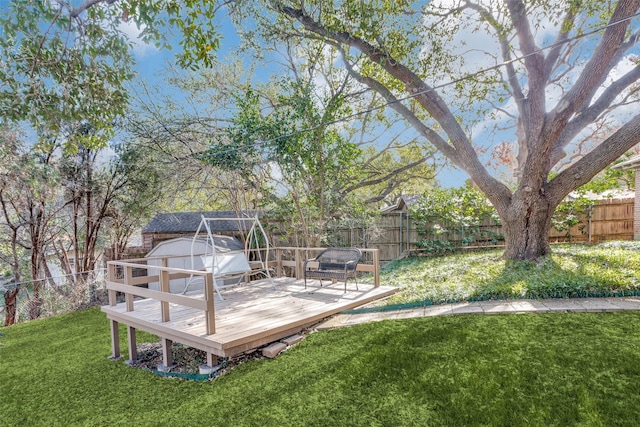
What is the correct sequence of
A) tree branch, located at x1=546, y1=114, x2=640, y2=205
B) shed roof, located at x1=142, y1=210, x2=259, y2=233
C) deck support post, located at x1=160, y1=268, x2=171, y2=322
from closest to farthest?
1. deck support post, located at x1=160, y1=268, x2=171, y2=322
2. tree branch, located at x1=546, y1=114, x2=640, y2=205
3. shed roof, located at x1=142, y1=210, x2=259, y2=233

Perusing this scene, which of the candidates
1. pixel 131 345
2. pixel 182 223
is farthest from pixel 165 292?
pixel 182 223

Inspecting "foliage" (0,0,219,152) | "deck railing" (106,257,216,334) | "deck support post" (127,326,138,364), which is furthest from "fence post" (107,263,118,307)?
"foliage" (0,0,219,152)

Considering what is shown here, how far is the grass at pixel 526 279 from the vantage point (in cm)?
446

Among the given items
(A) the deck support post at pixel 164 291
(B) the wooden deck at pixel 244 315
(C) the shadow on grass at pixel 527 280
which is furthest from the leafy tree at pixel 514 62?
(A) the deck support post at pixel 164 291

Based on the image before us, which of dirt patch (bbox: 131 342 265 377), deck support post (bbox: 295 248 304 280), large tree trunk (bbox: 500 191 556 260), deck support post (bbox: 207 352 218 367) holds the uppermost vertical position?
large tree trunk (bbox: 500 191 556 260)

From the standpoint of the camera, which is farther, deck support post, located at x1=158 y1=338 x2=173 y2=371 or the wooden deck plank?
deck support post, located at x1=158 y1=338 x2=173 y2=371

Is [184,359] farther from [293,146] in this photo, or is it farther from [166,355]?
[293,146]

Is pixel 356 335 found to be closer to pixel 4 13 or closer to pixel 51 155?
pixel 4 13

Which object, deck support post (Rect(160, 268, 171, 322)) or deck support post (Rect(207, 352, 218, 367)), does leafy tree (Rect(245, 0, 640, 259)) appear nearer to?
deck support post (Rect(160, 268, 171, 322))

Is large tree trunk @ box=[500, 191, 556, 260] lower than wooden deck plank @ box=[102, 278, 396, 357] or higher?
higher

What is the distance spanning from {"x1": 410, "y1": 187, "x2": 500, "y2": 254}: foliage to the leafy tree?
9.41ft

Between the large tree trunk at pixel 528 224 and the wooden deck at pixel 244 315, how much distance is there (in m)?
3.03

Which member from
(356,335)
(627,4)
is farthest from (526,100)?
(356,335)

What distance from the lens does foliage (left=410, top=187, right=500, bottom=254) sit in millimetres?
9781
